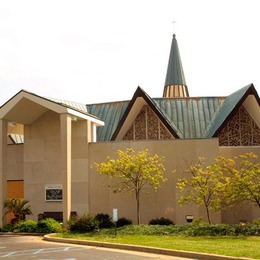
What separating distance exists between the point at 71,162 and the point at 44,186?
242 cm

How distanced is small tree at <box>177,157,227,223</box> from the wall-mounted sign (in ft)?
25.0

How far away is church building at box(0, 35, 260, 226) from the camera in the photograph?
1051 inches

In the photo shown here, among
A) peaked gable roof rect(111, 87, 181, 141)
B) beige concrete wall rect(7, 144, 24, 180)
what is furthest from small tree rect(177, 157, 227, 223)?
beige concrete wall rect(7, 144, 24, 180)

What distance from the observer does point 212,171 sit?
78.6ft

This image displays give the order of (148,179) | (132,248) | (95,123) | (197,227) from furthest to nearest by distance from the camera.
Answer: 1. (95,123)
2. (148,179)
3. (197,227)
4. (132,248)

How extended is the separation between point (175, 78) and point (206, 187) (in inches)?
1315

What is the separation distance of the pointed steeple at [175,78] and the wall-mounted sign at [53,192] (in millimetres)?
28547

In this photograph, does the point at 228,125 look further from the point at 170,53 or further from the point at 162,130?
the point at 170,53

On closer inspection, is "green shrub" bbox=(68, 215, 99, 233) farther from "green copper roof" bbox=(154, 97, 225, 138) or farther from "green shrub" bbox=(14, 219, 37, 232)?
"green copper roof" bbox=(154, 97, 225, 138)

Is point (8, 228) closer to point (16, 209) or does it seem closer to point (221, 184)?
point (16, 209)

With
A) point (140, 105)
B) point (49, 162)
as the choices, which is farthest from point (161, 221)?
point (140, 105)

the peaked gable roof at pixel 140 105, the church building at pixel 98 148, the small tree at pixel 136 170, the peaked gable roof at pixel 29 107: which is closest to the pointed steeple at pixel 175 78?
the church building at pixel 98 148

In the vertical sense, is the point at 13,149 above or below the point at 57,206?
above

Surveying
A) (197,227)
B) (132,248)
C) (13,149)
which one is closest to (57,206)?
(13,149)
